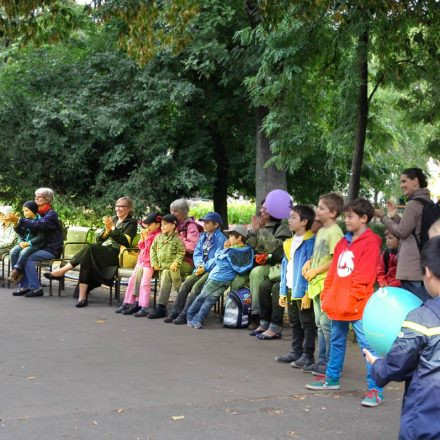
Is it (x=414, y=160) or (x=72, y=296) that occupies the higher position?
(x=414, y=160)

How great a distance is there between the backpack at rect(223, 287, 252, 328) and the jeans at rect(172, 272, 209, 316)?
468 mm

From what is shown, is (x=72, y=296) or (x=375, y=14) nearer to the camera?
(x=375, y=14)

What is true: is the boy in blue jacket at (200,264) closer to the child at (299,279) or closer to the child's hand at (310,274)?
the child at (299,279)

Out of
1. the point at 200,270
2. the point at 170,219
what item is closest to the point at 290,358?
the point at 200,270

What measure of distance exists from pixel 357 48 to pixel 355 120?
5.92 ft

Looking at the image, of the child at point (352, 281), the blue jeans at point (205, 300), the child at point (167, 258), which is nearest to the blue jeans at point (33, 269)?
the child at point (167, 258)

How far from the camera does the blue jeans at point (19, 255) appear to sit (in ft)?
40.1

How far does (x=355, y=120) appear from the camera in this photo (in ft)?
41.0

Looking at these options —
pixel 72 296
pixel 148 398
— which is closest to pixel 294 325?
pixel 148 398

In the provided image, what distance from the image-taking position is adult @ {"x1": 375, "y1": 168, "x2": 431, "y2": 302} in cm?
734

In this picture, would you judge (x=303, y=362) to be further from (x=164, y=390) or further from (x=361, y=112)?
(x=361, y=112)

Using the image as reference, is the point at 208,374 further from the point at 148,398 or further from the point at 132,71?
the point at 132,71

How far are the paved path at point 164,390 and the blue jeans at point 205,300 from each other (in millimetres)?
190

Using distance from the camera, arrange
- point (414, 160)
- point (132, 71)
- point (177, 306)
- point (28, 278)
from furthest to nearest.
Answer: point (414, 160), point (132, 71), point (28, 278), point (177, 306)
